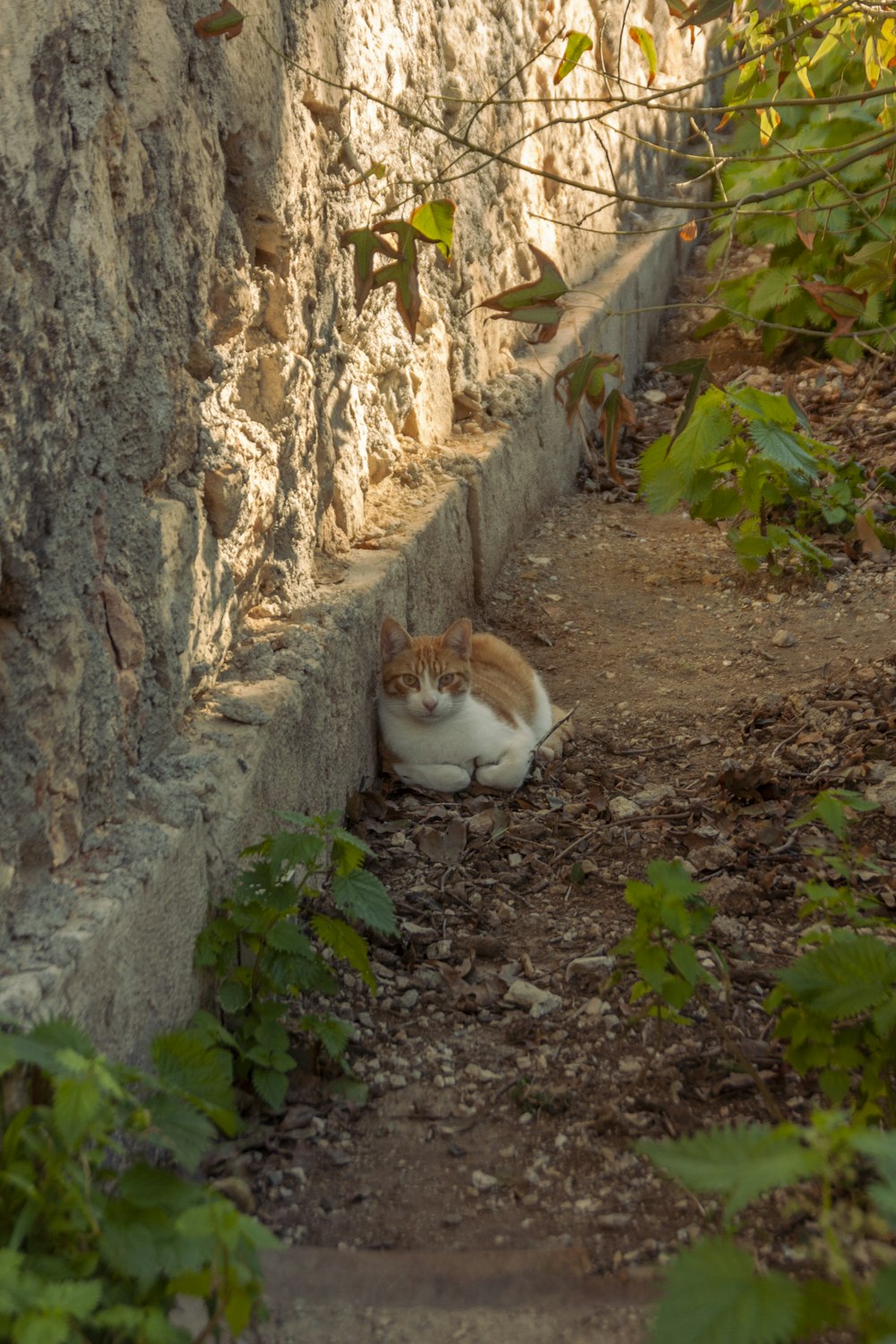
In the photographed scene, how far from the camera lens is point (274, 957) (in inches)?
86.2

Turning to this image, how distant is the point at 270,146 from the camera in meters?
2.80

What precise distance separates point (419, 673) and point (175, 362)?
127 centimetres

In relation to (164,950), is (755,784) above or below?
below

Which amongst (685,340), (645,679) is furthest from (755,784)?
(685,340)

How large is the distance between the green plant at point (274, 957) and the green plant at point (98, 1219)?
520mm

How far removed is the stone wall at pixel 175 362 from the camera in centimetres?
182

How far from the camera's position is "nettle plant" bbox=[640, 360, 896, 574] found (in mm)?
3967

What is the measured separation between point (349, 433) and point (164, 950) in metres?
1.80

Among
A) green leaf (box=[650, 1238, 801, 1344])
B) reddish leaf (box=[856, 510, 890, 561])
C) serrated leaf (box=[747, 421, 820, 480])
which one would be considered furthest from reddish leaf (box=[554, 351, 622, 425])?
reddish leaf (box=[856, 510, 890, 561])

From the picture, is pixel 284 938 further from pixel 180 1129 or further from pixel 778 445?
pixel 778 445

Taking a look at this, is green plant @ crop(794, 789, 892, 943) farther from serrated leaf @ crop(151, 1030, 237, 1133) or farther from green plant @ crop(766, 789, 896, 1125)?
serrated leaf @ crop(151, 1030, 237, 1133)

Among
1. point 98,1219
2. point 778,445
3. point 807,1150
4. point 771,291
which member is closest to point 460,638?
point 778,445

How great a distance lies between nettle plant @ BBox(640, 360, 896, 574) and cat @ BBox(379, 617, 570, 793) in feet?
2.93

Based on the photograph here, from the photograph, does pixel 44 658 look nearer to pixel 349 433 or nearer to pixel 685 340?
pixel 349 433
